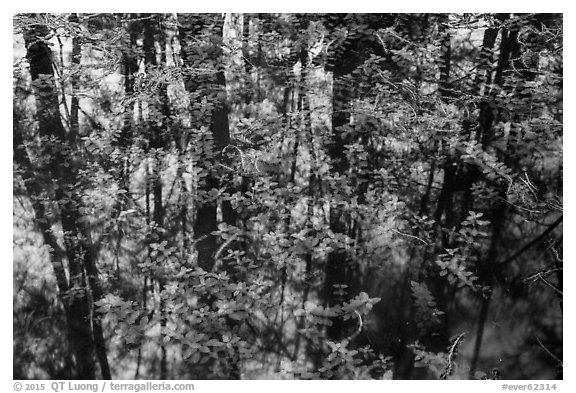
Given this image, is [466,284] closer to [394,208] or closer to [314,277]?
[394,208]

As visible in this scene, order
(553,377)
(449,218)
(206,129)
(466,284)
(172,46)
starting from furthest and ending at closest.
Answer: (172,46), (206,129), (449,218), (466,284), (553,377)

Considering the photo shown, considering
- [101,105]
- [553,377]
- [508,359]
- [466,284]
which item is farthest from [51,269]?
[553,377]

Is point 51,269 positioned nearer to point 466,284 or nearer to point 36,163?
point 36,163

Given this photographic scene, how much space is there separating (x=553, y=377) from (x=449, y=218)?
103 cm

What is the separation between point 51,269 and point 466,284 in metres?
2.44

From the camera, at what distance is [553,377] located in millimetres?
2496

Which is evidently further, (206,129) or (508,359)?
(206,129)

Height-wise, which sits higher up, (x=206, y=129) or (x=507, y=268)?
(x=206, y=129)

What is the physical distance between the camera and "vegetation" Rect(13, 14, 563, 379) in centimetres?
254

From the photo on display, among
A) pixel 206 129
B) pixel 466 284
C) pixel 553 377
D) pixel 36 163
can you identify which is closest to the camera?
pixel 553 377

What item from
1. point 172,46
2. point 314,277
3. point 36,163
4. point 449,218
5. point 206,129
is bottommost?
point 314,277

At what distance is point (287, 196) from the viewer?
3055 millimetres

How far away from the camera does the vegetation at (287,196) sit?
8.34ft

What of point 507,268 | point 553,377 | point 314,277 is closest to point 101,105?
point 314,277
